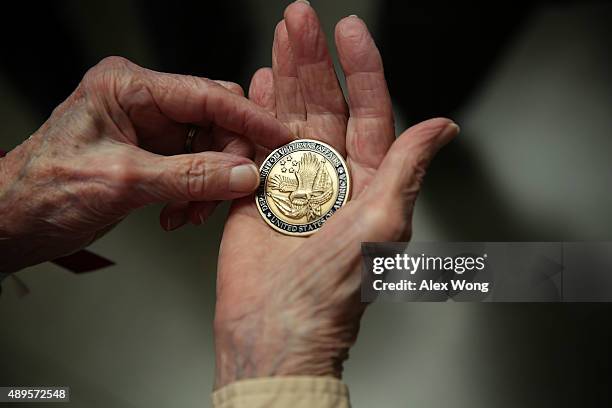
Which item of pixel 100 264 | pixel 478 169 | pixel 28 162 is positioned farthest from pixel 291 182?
pixel 100 264

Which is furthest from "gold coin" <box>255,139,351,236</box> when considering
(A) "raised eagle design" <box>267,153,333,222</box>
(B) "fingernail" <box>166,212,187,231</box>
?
(B) "fingernail" <box>166,212,187,231</box>

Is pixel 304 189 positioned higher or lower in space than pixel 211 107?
lower

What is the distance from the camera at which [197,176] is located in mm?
1438

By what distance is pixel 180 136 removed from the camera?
165 centimetres

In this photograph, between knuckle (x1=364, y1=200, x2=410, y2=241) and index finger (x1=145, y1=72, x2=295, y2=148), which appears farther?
index finger (x1=145, y1=72, x2=295, y2=148)

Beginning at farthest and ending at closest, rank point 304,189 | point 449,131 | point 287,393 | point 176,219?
point 176,219 < point 304,189 < point 449,131 < point 287,393

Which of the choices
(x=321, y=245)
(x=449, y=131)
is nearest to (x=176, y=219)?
(x=321, y=245)

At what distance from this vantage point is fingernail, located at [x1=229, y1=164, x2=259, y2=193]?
1469 mm

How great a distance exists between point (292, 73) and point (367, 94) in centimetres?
24

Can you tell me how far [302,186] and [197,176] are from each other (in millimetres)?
271

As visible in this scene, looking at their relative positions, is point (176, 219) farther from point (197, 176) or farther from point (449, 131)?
point (449, 131)

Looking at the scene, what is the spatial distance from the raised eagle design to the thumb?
0.29 feet

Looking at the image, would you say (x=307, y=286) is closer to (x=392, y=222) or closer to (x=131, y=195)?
(x=392, y=222)

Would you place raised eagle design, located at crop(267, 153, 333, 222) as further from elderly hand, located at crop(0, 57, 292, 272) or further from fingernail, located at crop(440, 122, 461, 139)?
fingernail, located at crop(440, 122, 461, 139)
